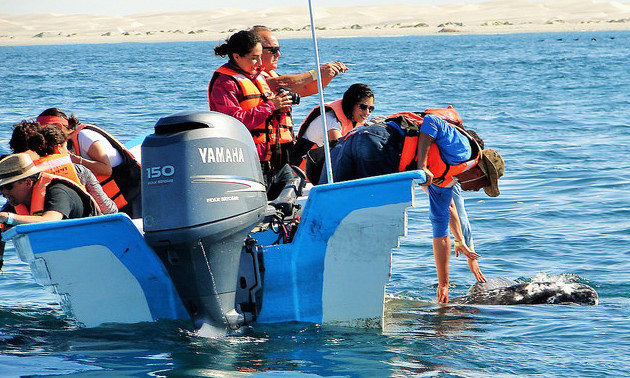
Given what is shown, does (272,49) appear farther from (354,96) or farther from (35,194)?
(35,194)

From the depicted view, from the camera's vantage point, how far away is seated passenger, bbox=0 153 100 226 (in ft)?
16.1

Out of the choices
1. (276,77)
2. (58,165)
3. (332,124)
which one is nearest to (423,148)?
(332,124)

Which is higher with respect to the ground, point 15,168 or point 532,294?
point 15,168

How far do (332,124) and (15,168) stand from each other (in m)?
2.51

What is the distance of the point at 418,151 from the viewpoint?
18.6ft

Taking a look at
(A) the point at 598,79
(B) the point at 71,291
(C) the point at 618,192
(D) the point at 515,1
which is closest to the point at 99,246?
(B) the point at 71,291

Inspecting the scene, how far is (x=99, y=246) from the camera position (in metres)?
4.79

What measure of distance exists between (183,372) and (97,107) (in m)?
15.2

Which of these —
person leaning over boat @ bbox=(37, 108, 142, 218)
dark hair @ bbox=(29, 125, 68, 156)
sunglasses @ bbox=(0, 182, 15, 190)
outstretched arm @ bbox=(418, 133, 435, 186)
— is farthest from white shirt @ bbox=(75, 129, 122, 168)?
outstretched arm @ bbox=(418, 133, 435, 186)

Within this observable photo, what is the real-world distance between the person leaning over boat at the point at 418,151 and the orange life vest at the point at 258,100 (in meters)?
0.49

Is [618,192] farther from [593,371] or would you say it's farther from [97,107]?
[97,107]

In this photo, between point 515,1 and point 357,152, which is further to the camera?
point 515,1

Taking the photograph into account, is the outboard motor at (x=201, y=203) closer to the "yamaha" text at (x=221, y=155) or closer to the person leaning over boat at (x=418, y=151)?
the "yamaha" text at (x=221, y=155)

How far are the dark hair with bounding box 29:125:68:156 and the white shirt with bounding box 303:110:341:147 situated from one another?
2048 millimetres
